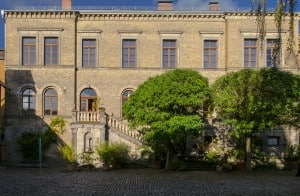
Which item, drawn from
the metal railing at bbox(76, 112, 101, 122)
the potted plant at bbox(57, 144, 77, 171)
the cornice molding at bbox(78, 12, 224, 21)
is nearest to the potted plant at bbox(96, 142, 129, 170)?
the potted plant at bbox(57, 144, 77, 171)

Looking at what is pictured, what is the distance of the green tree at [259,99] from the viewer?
23469 mm

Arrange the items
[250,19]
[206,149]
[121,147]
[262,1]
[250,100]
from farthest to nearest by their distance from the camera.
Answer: [250,19], [206,149], [121,147], [250,100], [262,1]

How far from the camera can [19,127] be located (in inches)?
1160

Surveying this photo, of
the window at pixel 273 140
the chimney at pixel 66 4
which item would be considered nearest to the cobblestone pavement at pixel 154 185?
the window at pixel 273 140

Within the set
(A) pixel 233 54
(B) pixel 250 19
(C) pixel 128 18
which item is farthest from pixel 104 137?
(B) pixel 250 19

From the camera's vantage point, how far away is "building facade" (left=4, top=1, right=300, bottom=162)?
2961 centimetres

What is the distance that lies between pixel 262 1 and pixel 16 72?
2593 cm

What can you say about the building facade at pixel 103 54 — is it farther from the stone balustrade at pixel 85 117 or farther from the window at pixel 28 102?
the stone balustrade at pixel 85 117

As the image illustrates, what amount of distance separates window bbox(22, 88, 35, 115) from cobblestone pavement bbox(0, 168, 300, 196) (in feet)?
29.9

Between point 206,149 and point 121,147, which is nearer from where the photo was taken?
point 121,147

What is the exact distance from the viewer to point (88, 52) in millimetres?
30500

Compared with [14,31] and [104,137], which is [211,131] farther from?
[14,31]

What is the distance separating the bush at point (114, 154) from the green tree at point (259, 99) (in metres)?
6.92

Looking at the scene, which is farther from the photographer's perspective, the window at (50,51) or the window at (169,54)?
the window at (169,54)
